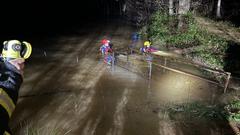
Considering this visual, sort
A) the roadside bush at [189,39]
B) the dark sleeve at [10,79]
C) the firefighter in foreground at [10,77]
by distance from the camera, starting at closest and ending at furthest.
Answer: the firefighter in foreground at [10,77], the dark sleeve at [10,79], the roadside bush at [189,39]

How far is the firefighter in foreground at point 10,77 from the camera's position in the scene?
2.46 metres

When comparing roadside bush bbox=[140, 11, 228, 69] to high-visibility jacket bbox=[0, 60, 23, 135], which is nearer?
high-visibility jacket bbox=[0, 60, 23, 135]

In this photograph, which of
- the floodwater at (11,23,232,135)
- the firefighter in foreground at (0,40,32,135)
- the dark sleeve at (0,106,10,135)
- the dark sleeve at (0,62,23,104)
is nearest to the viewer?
the dark sleeve at (0,106,10,135)

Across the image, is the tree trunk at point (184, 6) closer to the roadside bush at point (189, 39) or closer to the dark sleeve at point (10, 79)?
the roadside bush at point (189, 39)

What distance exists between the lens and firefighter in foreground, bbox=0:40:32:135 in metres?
2.46

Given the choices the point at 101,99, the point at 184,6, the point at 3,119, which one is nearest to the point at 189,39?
the point at 184,6

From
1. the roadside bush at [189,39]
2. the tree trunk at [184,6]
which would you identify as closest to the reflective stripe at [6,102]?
the roadside bush at [189,39]

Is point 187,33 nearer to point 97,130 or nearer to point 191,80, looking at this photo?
point 191,80

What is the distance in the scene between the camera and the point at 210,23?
52.5 ft

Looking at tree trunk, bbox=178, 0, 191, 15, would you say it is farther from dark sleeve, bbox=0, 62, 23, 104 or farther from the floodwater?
dark sleeve, bbox=0, 62, 23, 104

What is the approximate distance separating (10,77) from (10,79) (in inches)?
1.0

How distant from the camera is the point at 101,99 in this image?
331 inches

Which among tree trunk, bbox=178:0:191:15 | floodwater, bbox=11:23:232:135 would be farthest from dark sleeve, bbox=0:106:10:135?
tree trunk, bbox=178:0:191:15

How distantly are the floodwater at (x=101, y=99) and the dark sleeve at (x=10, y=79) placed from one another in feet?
13.0
